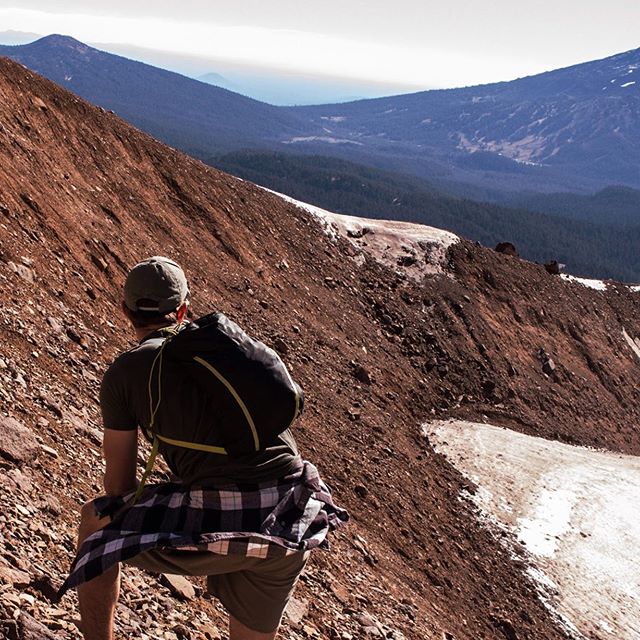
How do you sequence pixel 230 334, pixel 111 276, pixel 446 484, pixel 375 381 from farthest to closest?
pixel 375 381 → pixel 446 484 → pixel 111 276 → pixel 230 334

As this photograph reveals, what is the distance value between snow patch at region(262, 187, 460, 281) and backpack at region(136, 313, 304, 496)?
2658 cm

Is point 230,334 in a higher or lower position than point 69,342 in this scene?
higher

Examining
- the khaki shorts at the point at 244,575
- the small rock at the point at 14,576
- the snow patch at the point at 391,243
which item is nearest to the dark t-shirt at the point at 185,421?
the khaki shorts at the point at 244,575

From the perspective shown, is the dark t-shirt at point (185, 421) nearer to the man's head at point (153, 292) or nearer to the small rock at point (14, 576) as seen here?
the man's head at point (153, 292)

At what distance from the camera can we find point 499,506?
19.5 meters

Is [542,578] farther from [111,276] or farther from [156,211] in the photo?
[156,211]

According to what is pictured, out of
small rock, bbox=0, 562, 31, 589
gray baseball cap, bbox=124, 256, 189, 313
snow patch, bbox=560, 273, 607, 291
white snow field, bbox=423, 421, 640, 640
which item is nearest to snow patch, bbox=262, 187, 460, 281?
white snow field, bbox=423, 421, 640, 640

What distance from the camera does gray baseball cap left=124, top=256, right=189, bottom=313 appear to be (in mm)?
4270

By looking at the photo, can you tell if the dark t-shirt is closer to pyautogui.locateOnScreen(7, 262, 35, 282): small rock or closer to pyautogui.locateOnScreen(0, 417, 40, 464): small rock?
pyautogui.locateOnScreen(0, 417, 40, 464): small rock

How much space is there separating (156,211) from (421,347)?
38.8ft

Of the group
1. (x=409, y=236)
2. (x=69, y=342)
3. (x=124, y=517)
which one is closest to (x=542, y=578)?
(x=69, y=342)

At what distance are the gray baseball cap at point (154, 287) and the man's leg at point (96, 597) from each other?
128 centimetres

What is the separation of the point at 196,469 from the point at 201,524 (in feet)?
1.07

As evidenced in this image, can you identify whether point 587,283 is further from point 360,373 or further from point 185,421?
point 185,421
